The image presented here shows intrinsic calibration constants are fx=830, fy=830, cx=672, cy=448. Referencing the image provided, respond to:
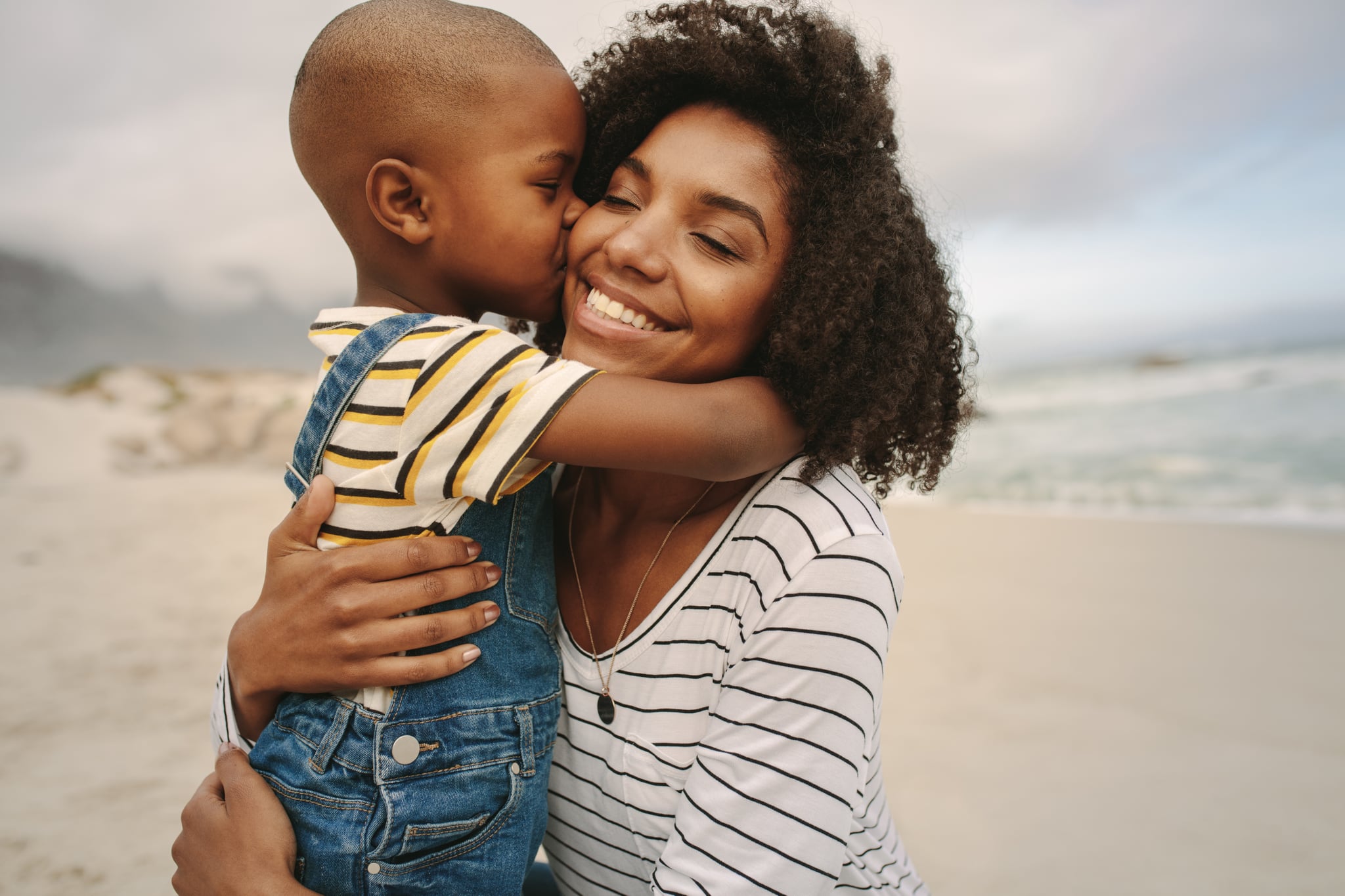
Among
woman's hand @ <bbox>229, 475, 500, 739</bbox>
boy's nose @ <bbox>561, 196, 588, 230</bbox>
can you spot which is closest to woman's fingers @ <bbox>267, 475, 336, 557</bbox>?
woman's hand @ <bbox>229, 475, 500, 739</bbox>

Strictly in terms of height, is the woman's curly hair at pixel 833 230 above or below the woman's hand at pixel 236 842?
above

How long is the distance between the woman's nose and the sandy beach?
274cm

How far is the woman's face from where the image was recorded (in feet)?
5.15

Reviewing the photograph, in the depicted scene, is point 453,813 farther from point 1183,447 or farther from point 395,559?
point 1183,447

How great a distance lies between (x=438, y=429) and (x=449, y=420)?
0.02 meters

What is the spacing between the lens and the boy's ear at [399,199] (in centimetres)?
171

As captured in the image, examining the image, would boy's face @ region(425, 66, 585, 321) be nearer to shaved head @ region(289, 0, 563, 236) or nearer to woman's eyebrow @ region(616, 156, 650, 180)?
shaved head @ region(289, 0, 563, 236)

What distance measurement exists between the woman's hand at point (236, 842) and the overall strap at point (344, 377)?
22.1 inches

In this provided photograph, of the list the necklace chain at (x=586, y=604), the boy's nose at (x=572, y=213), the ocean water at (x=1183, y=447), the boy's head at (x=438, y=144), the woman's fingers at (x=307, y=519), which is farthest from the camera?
the ocean water at (x=1183, y=447)

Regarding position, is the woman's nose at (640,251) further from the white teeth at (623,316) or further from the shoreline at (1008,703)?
the shoreline at (1008,703)

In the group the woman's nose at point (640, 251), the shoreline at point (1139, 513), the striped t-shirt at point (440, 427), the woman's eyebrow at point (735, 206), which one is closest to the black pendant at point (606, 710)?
the striped t-shirt at point (440, 427)

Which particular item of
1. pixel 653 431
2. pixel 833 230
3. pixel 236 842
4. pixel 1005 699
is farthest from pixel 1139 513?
pixel 236 842

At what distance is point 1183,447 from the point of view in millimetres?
11828

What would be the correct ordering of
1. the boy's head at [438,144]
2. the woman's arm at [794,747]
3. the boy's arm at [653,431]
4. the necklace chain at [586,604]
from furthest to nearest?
the boy's head at [438,144] → the necklace chain at [586,604] → the boy's arm at [653,431] → the woman's arm at [794,747]
